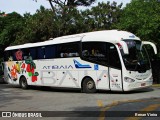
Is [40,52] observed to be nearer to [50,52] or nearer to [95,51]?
[50,52]

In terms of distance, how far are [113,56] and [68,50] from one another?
3.51m

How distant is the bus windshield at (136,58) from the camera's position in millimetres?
18906

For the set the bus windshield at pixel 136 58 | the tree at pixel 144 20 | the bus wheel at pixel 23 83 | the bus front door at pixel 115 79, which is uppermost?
the tree at pixel 144 20

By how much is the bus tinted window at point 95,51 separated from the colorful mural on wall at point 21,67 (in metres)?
5.24

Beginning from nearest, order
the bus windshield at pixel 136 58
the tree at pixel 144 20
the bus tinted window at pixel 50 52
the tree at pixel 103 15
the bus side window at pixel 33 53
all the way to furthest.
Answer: the bus windshield at pixel 136 58, the bus tinted window at pixel 50 52, the bus side window at pixel 33 53, the tree at pixel 144 20, the tree at pixel 103 15

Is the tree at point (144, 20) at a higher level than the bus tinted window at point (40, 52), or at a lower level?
higher

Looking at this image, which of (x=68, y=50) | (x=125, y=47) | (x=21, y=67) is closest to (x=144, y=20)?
(x=68, y=50)

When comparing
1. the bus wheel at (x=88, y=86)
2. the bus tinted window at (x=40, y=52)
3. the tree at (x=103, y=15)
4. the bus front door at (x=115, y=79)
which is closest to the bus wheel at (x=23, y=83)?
the bus tinted window at (x=40, y=52)

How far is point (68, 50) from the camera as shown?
21.8 m

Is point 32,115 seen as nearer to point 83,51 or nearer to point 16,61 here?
point 83,51

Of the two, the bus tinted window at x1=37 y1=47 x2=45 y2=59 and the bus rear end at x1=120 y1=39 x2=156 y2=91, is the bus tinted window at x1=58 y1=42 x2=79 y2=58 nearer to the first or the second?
the bus tinted window at x1=37 y1=47 x2=45 y2=59

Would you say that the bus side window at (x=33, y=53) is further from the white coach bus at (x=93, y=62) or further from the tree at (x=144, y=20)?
the tree at (x=144, y=20)

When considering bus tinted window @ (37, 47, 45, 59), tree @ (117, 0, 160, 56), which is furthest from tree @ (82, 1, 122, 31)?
bus tinted window @ (37, 47, 45, 59)

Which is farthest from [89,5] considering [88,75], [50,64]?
[88,75]
